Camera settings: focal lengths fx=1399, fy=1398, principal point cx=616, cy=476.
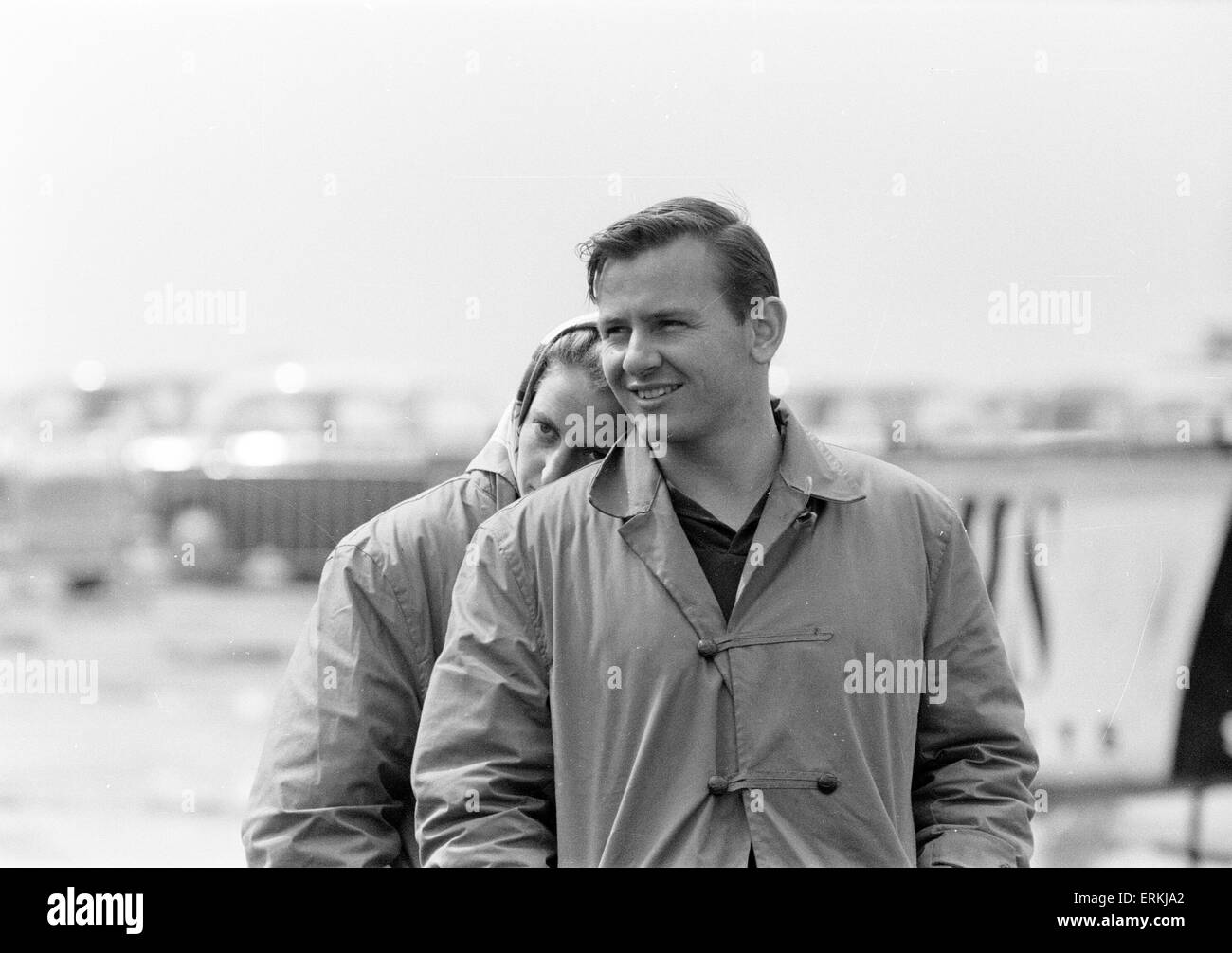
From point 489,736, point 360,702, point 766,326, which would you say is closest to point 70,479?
point 360,702

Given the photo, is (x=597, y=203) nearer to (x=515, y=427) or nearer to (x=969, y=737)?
(x=515, y=427)

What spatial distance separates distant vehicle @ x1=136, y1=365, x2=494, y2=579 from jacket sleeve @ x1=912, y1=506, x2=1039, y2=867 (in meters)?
1.33

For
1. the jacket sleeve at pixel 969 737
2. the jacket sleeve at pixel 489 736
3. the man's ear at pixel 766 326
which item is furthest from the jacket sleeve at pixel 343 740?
the jacket sleeve at pixel 969 737

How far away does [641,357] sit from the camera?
216cm

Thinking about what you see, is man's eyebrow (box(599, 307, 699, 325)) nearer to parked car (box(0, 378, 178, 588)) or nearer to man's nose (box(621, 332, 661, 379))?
man's nose (box(621, 332, 661, 379))

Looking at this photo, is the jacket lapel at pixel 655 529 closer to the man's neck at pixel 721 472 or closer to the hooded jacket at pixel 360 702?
the man's neck at pixel 721 472

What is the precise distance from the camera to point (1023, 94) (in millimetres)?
2920

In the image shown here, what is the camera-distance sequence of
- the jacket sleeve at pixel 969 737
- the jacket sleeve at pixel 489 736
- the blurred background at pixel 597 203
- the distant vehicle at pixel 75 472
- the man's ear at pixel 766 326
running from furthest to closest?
the distant vehicle at pixel 75 472
the blurred background at pixel 597 203
the man's ear at pixel 766 326
the jacket sleeve at pixel 969 737
the jacket sleeve at pixel 489 736

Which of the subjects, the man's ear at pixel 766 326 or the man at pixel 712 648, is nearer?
the man at pixel 712 648

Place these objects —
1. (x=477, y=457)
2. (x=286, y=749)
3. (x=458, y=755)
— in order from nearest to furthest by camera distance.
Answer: (x=458, y=755), (x=286, y=749), (x=477, y=457)

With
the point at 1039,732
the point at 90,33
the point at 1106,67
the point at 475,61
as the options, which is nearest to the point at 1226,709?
the point at 1039,732

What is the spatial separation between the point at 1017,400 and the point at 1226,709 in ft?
4.94

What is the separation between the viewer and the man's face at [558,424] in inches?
98.2
